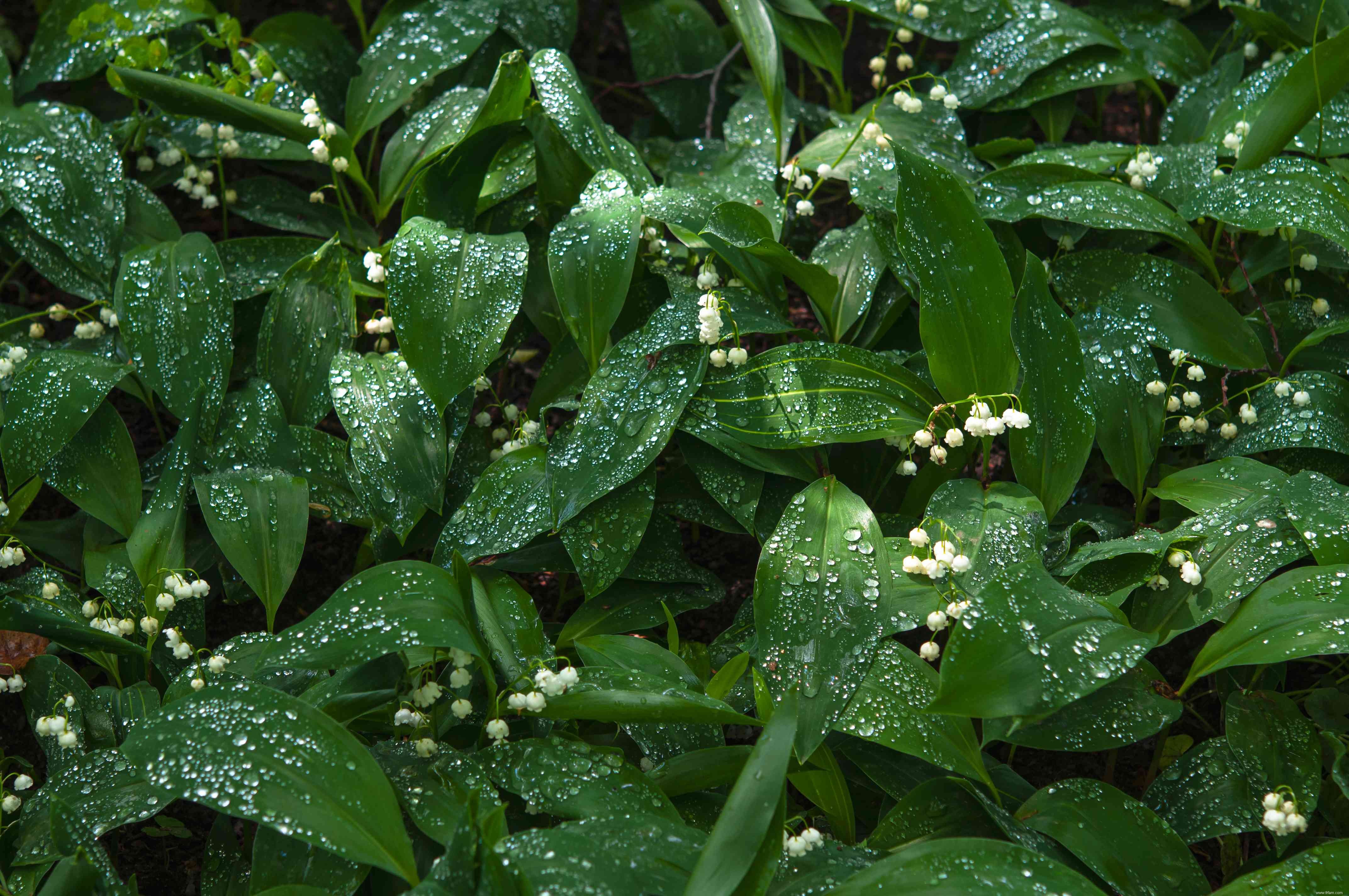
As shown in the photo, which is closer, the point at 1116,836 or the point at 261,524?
the point at 1116,836

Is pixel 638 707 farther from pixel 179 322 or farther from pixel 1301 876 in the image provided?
pixel 179 322

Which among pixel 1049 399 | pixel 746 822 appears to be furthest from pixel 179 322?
pixel 1049 399

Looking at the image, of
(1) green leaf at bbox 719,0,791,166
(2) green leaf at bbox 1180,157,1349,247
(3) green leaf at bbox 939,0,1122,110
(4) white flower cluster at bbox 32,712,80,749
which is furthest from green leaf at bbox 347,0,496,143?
(2) green leaf at bbox 1180,157,1349,247

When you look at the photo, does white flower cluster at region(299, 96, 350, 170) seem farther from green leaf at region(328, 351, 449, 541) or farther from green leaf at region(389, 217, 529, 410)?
green leaf at region(328, 351, 449, 541)

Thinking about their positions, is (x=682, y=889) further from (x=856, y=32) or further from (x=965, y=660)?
(x=856, y=32)

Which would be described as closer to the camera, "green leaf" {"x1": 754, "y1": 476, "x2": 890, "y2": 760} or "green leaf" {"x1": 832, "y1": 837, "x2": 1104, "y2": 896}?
"green leaf" {"x1": 832, "y1": 837, "x2": 1104, "y2": 896}

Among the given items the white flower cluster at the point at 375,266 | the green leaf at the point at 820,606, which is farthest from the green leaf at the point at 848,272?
the white flower cluster at the point at 375,266
